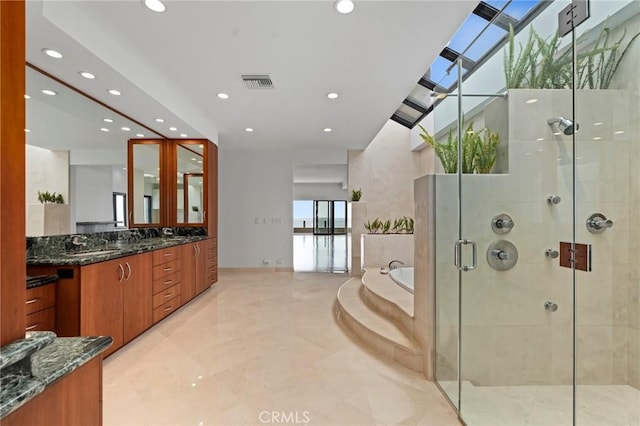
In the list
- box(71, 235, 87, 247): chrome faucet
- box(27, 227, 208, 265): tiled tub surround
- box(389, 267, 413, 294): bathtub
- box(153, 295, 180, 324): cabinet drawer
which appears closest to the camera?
box(27, 227, 208, 265): tiled tub surround

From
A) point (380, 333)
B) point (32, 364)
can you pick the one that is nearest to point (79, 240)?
point (32, 364)

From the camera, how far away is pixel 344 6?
197 centimetres

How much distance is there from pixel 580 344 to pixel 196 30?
350 centimetres

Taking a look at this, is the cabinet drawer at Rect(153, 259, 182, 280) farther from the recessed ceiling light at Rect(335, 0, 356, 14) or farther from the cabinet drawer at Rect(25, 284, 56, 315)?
the recessed ceiling light at Rect(335, 0, 356, 14)

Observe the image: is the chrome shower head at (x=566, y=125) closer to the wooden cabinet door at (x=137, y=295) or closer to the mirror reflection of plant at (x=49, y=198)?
the wooden cabinet door at (x=137, y=295)

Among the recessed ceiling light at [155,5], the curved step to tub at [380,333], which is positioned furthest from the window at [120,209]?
the curved step to tub at [380,333]

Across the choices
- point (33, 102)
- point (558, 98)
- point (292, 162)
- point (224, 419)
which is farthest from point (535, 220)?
point (292, 162)

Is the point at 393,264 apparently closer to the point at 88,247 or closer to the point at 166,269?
the point at 166,269

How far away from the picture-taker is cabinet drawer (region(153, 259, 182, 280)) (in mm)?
3215

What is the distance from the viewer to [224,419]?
1.75m

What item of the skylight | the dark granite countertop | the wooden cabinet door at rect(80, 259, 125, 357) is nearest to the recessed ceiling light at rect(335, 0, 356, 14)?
the skylight

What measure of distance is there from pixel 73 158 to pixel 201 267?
2.15m

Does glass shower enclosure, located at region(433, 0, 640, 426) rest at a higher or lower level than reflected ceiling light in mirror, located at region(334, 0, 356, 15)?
lower

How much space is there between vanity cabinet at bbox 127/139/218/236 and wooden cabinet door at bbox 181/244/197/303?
2.39ft
